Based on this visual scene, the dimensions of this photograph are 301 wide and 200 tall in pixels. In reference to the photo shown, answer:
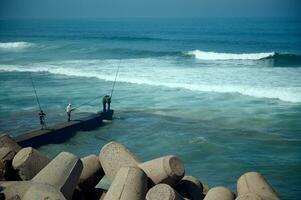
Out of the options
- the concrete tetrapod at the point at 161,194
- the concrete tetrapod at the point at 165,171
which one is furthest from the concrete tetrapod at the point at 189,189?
the concrete tetrapod at the point at 161,194

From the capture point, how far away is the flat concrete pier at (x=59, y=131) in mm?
15141

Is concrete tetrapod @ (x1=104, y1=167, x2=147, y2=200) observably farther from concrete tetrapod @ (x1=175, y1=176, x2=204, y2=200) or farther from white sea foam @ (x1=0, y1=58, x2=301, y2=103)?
white sea foam @ (x1=0, y1=58, x2=301, y2=103)

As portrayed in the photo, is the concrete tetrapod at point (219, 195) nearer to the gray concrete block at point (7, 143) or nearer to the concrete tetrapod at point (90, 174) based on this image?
the concrete tetrapod at point (90, 174)

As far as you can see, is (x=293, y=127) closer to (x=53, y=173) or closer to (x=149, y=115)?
(x=149, y=115)

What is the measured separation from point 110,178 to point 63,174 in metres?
1.03

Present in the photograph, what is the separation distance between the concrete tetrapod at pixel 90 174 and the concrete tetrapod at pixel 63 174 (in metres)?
0.51

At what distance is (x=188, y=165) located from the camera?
1346 cm

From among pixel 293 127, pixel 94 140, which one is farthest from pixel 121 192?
pixel 293 127

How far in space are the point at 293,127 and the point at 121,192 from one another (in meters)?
14.1

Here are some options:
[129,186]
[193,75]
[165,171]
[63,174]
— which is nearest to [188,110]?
[193,75]

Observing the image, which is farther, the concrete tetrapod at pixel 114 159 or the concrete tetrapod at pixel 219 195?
Answer: the concrete tetrapod at pixel 114 159

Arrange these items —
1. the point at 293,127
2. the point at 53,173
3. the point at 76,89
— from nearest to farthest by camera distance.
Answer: the point at 53,173
the point at 293,127
the point at 76,89

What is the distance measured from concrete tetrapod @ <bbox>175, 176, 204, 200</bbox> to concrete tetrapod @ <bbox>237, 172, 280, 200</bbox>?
68 centimetres

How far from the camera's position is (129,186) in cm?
611
